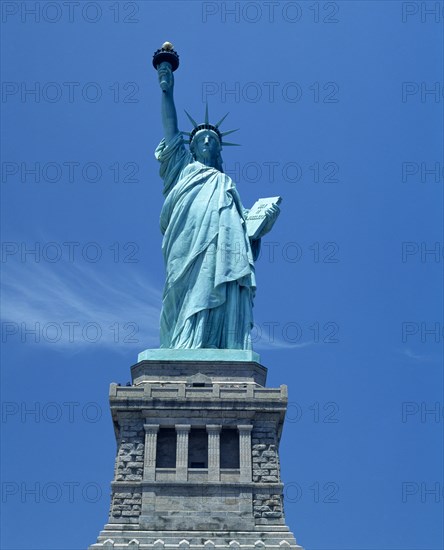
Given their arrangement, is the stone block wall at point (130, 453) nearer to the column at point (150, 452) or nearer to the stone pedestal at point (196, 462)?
the stone pedestal at point (196, 462)

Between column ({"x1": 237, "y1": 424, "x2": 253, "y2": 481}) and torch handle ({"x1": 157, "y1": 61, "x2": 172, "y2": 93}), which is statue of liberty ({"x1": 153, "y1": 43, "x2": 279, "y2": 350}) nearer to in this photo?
torch handle ({"x1": 157, "y1": 61, "x2": 172, "y2": 93})

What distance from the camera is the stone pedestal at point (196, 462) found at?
2870 centimetres

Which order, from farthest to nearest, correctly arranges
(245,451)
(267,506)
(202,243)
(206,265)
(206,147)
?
Answer: 1. (206,147)
2. (202,243)
3. (206,265)
4. (245,451)
5. (267,506)

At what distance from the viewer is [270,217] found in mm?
37250

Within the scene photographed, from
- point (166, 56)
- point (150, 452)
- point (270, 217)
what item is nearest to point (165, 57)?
point (166, 56)

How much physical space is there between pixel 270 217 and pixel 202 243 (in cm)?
325

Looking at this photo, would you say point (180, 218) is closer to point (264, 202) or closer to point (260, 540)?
point (264, 202)

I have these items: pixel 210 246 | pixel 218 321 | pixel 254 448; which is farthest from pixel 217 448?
pixel 210 246

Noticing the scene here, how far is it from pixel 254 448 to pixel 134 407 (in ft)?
12.3

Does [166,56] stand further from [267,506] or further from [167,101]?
[267,506]

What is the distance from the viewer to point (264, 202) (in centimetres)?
3788

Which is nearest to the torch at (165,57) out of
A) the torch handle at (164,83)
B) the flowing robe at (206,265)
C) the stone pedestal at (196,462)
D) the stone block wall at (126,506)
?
the torch handle at (164,83)

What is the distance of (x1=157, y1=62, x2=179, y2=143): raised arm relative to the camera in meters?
38.7

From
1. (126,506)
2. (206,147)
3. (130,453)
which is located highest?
(206,147)
